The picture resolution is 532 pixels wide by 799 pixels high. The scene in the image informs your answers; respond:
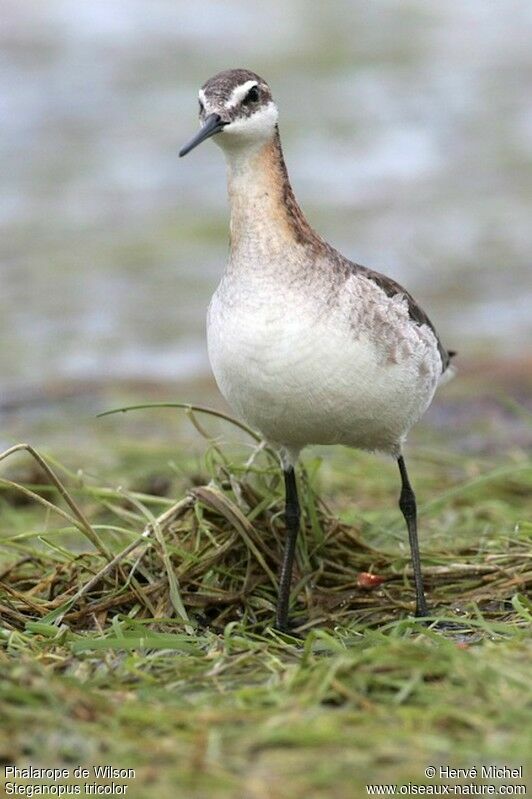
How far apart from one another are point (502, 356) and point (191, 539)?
19.4 feet

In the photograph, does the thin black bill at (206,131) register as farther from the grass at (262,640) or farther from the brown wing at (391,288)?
the grass at (262,640)

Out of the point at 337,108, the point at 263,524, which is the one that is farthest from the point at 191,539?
the point at 337,108

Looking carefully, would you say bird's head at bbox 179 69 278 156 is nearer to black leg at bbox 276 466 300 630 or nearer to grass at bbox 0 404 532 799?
grass at bbox 0 404 532 799

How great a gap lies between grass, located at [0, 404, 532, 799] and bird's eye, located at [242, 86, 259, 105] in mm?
1273

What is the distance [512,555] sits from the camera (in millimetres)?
6176

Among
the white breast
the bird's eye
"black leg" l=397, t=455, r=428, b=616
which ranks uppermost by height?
the bird's eye

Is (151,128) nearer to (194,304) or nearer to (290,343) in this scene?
(194,304)

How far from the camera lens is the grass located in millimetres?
4004

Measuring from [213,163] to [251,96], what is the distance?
11.6 metres

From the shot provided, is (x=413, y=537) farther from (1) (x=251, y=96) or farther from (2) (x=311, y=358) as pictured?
(1) (x=251, y=96)

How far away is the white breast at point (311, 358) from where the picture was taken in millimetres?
5426

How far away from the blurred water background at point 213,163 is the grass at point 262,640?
5260 millimetres

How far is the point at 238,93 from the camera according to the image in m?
5.68

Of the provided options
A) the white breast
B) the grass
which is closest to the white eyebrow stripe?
the white breast
